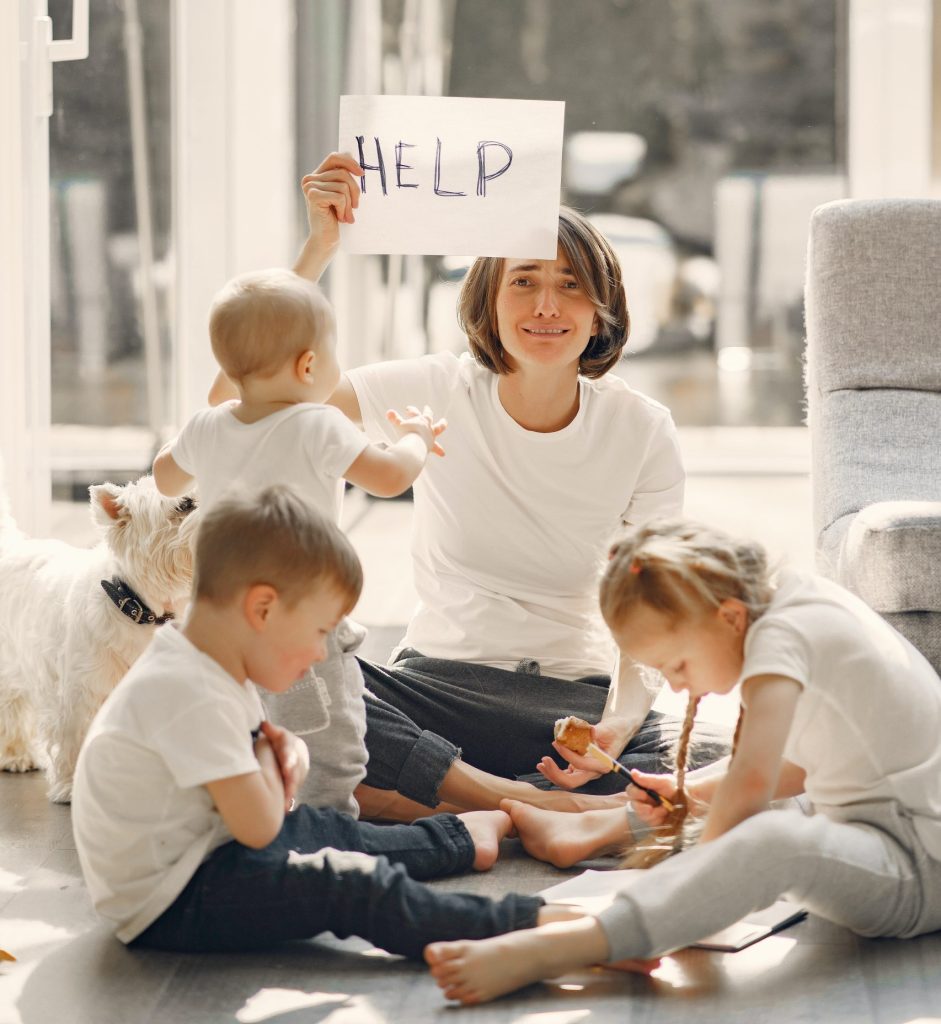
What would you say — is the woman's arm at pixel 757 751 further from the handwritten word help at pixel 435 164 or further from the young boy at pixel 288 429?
the handwritten word help at pixel 435 164

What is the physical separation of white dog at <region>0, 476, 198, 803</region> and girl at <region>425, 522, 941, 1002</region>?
690 millimetres

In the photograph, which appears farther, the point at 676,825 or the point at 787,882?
the point at 676,825

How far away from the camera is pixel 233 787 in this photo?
4.32 ft

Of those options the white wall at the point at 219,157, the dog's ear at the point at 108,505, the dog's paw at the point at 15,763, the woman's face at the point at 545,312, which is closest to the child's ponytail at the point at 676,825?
the woman's face at the point at 545,312

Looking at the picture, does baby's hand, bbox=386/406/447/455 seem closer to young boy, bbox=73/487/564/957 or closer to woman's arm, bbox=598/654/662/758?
young boy, bbox=73/487/564/957

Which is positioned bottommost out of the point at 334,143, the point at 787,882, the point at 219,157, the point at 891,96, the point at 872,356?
the point at 787,882

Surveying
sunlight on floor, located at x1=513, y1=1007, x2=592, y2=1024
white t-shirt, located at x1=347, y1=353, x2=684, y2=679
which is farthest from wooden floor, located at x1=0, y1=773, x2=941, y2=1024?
white t-shirt, located at x1=347, y1=353, x2=684, y2=679

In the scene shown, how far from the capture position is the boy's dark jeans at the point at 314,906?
1.35m

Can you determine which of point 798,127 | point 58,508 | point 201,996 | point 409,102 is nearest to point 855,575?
point 409,102

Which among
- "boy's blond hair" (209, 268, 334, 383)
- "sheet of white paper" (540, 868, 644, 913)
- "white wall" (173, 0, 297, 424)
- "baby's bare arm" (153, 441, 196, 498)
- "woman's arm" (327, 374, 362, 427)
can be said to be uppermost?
"white wall" (173, 0, 297, 424)

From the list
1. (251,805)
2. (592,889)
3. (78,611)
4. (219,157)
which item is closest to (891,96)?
(219,157)

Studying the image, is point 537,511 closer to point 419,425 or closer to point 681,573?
point 419,425

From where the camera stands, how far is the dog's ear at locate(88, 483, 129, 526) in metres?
1.84

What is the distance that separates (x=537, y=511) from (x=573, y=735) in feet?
1.10
